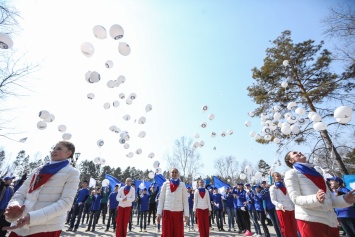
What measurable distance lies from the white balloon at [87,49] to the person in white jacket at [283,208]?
7.32 m

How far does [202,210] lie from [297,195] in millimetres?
4445

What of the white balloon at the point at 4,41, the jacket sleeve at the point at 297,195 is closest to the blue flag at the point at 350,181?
the jacket sleeve at the point at 297,195

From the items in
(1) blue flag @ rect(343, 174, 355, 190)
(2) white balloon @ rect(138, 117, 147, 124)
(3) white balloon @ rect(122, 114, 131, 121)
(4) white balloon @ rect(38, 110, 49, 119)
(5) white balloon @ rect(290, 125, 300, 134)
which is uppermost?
(3) white balloon @ rect(122, 114, 131, 121)

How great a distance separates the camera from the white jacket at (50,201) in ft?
6.97

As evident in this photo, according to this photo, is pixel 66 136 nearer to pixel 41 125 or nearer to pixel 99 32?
pixel 41 125

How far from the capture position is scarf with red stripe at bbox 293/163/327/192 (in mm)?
2992

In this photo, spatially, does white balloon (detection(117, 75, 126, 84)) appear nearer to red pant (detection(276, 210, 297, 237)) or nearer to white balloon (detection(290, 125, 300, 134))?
→ red pant (detection(276, 210, 297, 237))

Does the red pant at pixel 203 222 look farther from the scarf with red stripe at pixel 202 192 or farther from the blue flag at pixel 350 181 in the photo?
the blue flag at pixel 350 181

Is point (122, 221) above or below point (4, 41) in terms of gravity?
below

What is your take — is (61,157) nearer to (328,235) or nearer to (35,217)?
(35,217)

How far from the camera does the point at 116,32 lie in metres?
6.21

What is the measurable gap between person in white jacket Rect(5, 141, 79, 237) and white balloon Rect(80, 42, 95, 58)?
196 inches

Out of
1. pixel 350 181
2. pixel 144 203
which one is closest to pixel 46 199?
pixel 144 203

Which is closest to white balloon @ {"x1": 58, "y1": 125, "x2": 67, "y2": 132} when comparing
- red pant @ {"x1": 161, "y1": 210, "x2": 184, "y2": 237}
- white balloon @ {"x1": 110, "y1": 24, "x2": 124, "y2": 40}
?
white balloon @ {"x1": 110, "y1": 24, "x2": 124, "y2": 40}
